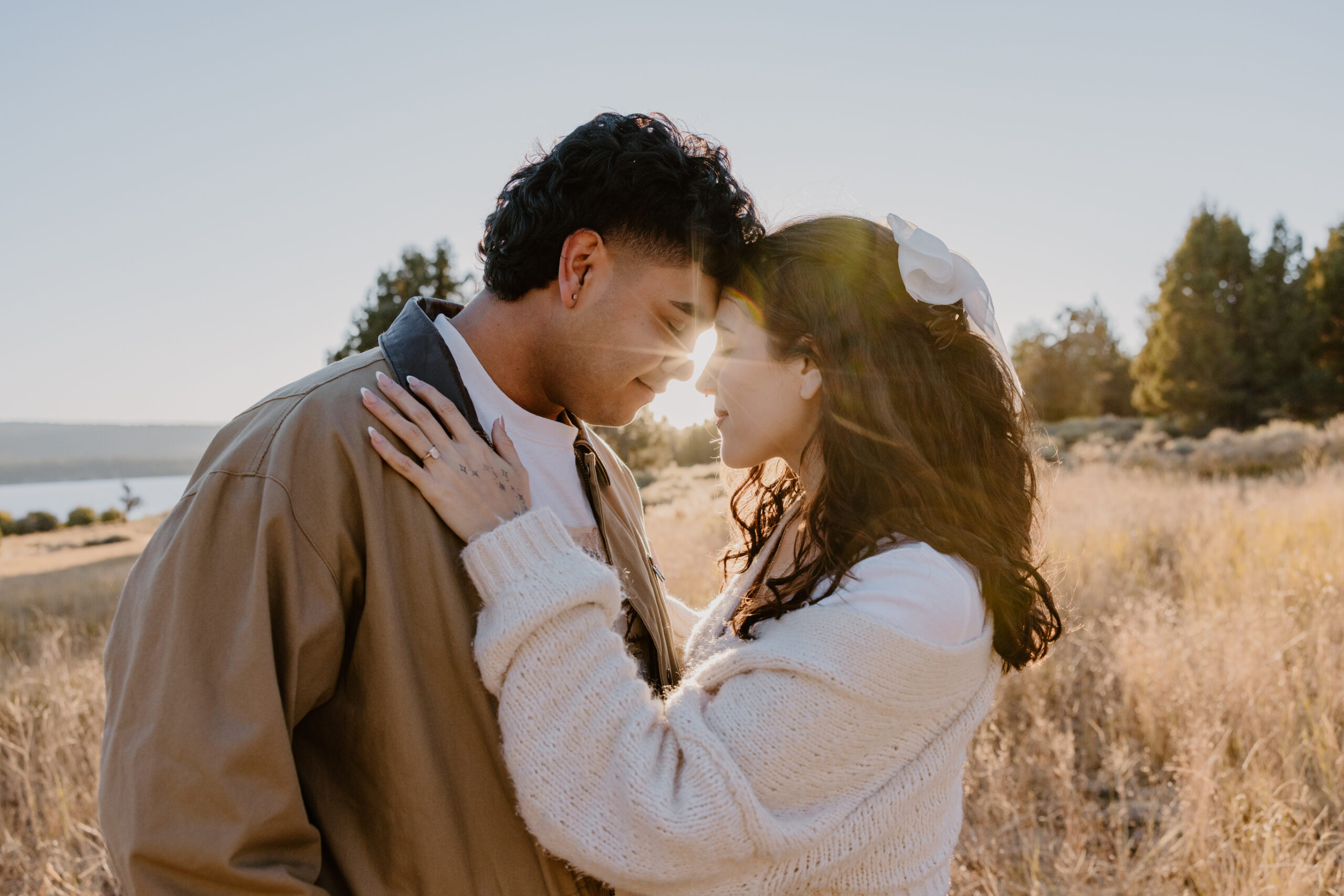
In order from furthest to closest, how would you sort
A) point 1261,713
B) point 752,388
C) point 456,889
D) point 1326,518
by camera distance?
point 1326,518
point 1261,713
point 752,388
point 456,889

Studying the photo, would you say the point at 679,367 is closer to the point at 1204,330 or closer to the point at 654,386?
the point at 654,386

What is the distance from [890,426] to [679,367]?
66cm

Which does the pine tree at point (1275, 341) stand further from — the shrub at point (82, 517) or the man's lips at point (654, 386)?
the shrub at point (82, 517)

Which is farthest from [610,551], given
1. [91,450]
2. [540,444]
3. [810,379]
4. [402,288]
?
[91,450]

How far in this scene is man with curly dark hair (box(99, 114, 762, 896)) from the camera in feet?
4.22

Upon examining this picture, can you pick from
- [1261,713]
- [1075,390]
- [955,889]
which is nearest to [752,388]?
[955,889]

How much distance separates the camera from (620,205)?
79.8 inches

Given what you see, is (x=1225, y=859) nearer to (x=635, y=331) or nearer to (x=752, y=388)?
(x=752, y=388)

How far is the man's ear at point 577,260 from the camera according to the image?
2.03 metres

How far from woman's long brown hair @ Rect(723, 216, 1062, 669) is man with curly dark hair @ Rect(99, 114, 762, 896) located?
12.4 inches

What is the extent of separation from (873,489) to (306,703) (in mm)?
1227

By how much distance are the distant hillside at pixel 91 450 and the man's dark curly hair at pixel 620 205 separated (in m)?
92.2

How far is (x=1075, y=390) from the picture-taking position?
118 ft

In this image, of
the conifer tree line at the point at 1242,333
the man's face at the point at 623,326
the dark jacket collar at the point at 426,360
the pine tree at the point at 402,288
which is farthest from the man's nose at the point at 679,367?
the conifer tree line at the point at 1242,333
